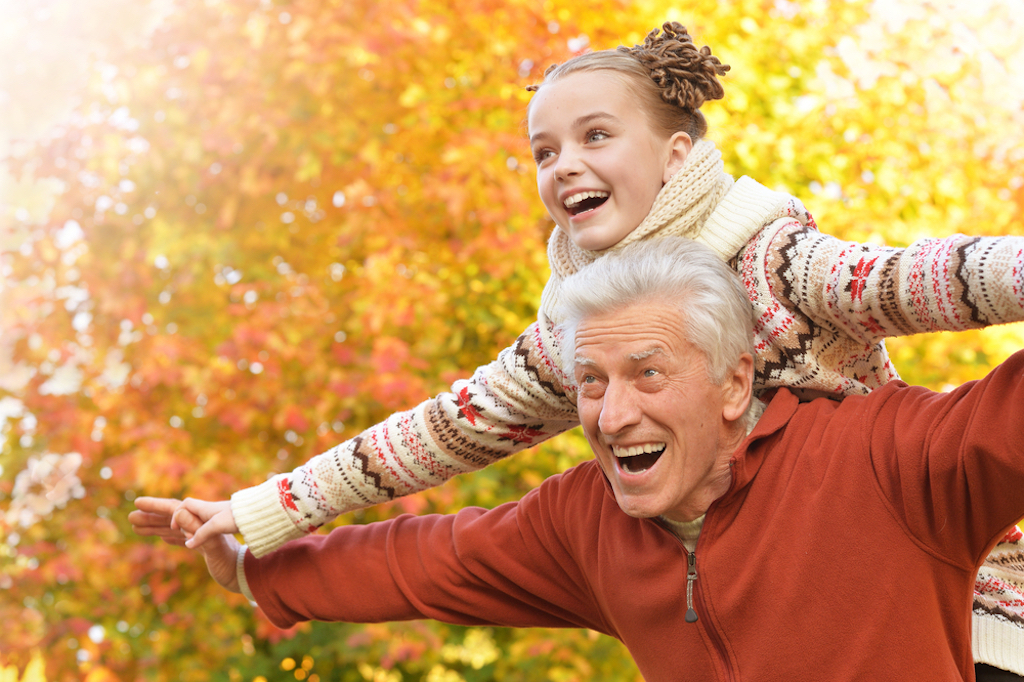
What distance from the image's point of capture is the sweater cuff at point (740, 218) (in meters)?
1.69

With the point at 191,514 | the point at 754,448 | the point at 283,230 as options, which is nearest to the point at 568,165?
the point at 754,448

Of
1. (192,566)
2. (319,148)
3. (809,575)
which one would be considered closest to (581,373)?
(809,575)

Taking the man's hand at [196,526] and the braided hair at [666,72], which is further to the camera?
the man's hand at [196,526]

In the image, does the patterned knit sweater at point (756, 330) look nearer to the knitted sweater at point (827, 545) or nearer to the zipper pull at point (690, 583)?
the knitted sweater at point (827, 545)

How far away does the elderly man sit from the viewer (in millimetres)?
1398

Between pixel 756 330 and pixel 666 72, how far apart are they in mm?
552

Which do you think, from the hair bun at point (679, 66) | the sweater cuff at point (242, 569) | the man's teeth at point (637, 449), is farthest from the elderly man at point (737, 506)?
the sweater cuff at point (242, 569)

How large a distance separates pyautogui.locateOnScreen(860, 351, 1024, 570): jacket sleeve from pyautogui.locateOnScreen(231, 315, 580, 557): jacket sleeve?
628 millimetres

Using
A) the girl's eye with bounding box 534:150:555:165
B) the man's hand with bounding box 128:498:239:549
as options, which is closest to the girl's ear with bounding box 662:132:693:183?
the girl's eye with bounding box 534:150:555:165

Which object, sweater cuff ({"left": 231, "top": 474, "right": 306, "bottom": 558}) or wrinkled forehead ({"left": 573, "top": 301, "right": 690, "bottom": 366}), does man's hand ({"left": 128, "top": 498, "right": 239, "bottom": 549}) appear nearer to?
sweater cuff ({"left": 231, "top": 474, "right": 306, "bottom": 558})

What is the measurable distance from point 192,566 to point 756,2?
2.94 meters

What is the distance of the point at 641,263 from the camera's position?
1.67 m

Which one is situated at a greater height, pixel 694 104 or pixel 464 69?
pixel 464 69

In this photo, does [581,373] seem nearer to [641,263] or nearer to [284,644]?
[641,263]
